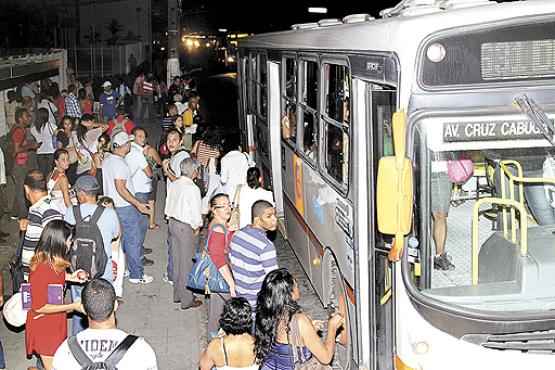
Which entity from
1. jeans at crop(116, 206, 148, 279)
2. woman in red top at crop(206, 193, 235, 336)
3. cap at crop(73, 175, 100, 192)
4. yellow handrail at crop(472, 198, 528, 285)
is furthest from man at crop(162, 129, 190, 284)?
yellow handrail at crop(472, 198, 528, 285)

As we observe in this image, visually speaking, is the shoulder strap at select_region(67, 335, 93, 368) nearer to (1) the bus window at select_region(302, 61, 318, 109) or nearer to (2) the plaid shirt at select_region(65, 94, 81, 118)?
(1) the bus window at select_region(302, 61, 318, 109)

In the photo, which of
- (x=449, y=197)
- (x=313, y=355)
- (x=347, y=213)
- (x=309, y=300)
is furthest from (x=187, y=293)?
(x=449, y=197)

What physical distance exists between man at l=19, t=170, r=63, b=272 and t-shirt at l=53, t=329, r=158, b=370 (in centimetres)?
242

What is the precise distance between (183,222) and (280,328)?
381 cm

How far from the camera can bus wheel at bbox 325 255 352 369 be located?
268 inches

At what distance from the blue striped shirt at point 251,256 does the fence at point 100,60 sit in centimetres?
3185

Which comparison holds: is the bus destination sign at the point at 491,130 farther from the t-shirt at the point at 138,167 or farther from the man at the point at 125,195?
the t-shirt at the point at 138,167

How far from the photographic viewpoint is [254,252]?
6527 millimetres

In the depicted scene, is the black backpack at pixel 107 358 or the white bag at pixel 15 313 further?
the white bag at pixel 15 313

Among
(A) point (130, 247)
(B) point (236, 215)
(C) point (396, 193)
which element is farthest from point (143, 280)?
(C) point (396, 193)

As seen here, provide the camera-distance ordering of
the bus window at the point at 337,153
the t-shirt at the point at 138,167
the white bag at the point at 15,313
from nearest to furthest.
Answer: the white bag at the point at 15,313
the bus window at the point at 337,153
the t-shirt at the point at 138,167

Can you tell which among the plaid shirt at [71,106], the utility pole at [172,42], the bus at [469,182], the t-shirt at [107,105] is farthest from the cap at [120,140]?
the utility pole at [172,42]

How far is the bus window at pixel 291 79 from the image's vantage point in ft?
31.1

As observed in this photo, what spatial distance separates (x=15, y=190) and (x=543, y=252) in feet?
31.2
